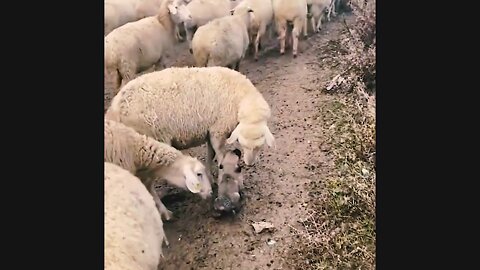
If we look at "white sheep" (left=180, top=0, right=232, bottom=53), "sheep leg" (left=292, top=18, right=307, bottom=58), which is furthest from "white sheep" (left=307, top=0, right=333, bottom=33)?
"white sheep" (left=180, top=0, right=232, bottom=53)

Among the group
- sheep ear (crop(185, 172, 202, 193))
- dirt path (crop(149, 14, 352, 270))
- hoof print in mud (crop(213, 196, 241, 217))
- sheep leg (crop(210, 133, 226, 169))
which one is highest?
sheep ear (crop(185, 172, 202, 193))

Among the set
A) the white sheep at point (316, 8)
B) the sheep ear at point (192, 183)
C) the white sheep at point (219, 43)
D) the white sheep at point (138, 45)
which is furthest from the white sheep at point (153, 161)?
the white sheep at point (316, 8)

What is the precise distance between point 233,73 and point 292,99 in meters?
1.84

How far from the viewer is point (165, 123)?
4.41m

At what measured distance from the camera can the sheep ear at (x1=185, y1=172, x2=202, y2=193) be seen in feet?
12.9

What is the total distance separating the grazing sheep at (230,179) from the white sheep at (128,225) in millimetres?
1284

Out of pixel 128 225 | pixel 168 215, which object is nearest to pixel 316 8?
pixel 168 215

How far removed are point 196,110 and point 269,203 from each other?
3.16 ft

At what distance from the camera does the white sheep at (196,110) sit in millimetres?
4328

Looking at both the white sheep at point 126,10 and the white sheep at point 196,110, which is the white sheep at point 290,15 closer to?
the white sheep at point 126,10

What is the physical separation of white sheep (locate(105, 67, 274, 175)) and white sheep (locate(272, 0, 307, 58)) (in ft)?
10.9

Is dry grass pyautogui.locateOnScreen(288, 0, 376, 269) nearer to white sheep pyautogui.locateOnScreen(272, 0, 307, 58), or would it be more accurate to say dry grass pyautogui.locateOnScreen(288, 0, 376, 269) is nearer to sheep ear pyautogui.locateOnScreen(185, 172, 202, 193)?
sheep ear pyautogui.locateOnScreen(185, 172, 202, 193)
